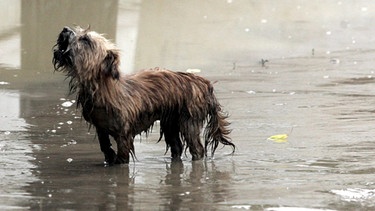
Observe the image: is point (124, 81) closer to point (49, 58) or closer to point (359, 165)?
point (359, 165)

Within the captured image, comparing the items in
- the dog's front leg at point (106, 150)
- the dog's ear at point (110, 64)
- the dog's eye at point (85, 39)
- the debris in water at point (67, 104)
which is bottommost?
the debris in water at point (67, 104)

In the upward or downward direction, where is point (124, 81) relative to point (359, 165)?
upward

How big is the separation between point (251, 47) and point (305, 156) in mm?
6151

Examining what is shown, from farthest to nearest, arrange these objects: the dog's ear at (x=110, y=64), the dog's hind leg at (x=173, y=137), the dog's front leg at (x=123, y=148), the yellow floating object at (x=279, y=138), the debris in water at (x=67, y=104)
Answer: the debris in water at (x=67, y=104), the yellow floating object at (x=279, y=138), the dog's hind leg at (x=173, y=137), the dog's front leg at (x=123, y=148), the dog's ear at (x=110, y=64)

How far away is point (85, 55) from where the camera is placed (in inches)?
288

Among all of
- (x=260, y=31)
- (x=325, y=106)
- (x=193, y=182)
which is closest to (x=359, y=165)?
(x=193, y=182)

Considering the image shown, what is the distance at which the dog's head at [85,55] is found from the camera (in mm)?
7266

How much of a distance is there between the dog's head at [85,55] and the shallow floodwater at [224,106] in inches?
28.9

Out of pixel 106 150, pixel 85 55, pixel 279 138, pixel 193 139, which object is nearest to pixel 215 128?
pixel 193 139

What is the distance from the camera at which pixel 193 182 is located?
690 centimetres

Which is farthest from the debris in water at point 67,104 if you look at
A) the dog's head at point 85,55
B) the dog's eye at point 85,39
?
the dog's eye at point 85,39

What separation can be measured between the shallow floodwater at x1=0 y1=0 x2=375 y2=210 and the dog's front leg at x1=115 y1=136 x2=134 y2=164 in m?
0.13

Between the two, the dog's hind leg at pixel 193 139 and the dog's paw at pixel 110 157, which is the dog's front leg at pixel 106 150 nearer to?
the dog's paw at pixel 110 157

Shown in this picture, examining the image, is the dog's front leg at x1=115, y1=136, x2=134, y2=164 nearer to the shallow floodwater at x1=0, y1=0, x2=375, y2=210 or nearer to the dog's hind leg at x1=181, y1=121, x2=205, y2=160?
the shallow floodwater at x1=0, y1=0, x2=375, y2=210
